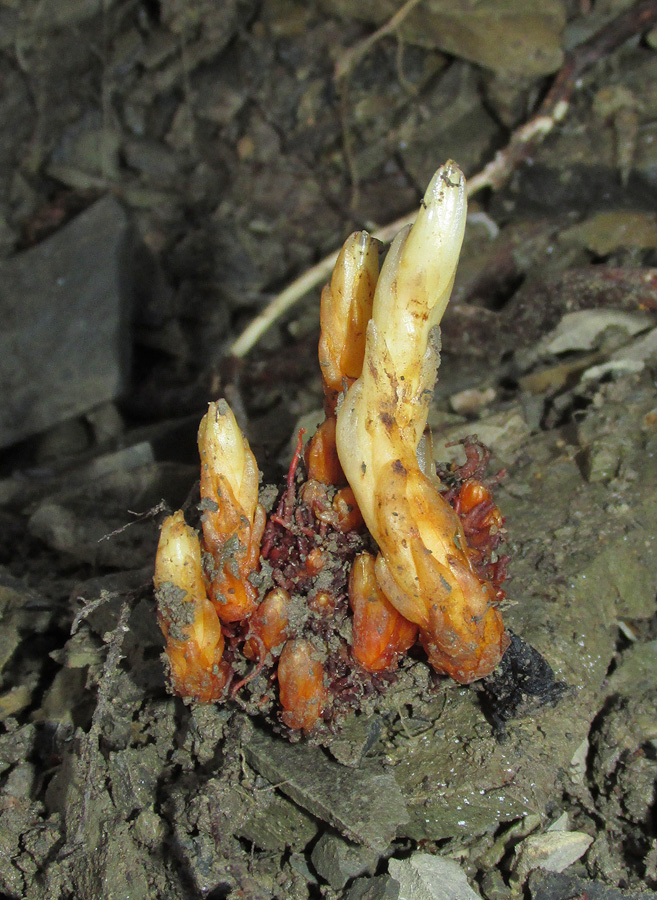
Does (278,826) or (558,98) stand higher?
(558,98)

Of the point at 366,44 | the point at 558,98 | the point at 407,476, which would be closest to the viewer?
the point at 407,476

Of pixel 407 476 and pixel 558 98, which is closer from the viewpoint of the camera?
pixel 407 476

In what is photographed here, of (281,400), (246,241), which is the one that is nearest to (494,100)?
(246,241)

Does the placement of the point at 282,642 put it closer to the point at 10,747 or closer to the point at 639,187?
the point at 10,747

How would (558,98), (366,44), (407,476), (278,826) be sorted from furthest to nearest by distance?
1. (366,44)
2. (558,98)
3. (278,826)
4. (407,476)

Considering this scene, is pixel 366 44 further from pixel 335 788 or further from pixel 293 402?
pixel 335 788

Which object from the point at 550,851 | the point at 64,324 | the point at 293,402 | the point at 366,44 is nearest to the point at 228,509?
the point at 550,851

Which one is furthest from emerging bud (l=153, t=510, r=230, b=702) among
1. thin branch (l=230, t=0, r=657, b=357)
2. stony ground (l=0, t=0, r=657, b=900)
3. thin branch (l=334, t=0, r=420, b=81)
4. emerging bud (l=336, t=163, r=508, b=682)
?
thin branch (l=334, t=0, r=420, b=81)

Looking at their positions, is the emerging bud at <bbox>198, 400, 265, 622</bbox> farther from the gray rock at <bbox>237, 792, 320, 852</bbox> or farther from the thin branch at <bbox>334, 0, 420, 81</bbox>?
the thin branch at <bbox>334, 0, 420, 81</bbox>
